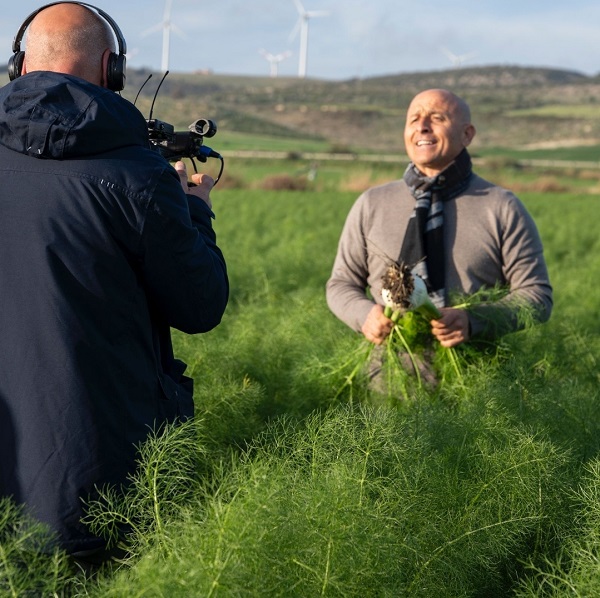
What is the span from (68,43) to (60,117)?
12.8 inches

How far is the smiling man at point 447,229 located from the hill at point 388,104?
1603 inches

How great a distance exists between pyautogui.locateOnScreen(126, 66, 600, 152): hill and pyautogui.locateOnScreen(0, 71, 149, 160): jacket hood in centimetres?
4272

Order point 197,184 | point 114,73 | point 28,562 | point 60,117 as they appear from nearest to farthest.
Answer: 1. point 28,562
2. point 60,117
3. point 114,73
4. point 197,184

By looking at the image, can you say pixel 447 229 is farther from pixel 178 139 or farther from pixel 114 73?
pixel 114 73

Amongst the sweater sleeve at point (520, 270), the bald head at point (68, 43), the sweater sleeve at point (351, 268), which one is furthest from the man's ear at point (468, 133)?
the bald head at point (68, 43)

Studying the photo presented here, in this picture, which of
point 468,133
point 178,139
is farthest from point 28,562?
point 468,133

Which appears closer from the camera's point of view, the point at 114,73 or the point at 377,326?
the point at 114,73

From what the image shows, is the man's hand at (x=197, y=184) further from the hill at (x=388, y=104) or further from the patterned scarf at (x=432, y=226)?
the hill at (x=388, y=104)

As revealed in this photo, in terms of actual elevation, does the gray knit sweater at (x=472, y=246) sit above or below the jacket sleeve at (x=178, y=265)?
below

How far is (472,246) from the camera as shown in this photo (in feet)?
14.2

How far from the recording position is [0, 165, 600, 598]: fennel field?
2074 millimetres

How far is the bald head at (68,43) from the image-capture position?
2.43 m

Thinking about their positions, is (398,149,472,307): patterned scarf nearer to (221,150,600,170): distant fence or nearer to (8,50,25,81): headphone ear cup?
(8,50,25,81): headphone ear cup

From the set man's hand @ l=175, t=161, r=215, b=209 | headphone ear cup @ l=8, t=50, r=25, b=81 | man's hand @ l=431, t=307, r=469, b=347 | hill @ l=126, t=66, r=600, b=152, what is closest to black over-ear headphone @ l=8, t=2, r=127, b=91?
headphone ear cup @ l=8, t=50, r=25, b=81
